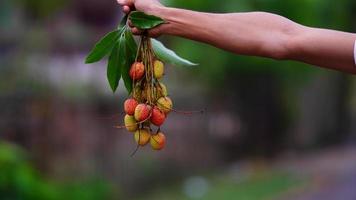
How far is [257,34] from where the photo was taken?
1.98 m

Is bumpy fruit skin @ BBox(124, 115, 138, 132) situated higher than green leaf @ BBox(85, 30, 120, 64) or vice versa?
green leaf @ BBox(85, 30, 120, 64)

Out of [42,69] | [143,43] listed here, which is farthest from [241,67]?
[143,43]

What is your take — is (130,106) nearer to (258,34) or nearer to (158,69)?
(158,69)

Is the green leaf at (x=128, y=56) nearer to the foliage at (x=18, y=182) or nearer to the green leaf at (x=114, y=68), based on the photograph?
the green leaf at (x=114, y=68)

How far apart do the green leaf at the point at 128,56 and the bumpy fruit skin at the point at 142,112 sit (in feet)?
0.31

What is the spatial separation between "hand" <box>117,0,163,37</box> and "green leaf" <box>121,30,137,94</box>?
52 millimetres

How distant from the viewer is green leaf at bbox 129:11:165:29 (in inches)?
78.3

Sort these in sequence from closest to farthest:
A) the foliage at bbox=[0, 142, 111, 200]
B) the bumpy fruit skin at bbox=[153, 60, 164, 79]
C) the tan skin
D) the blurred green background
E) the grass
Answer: the tan skin → the bumpy fruit skin at bbox=[153, 60, 164, 79] → the foliage at bbox=[0, 142, 111, 200] → the blurred green background → the grass

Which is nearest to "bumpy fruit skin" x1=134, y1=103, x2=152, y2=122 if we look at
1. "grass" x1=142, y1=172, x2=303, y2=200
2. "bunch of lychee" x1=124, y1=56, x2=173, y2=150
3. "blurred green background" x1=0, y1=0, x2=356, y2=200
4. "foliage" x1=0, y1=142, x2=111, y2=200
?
"bunch of lychee" x1=124, y1=56, x2=173, y2=150

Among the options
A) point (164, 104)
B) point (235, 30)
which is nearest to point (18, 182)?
point (164, 104)

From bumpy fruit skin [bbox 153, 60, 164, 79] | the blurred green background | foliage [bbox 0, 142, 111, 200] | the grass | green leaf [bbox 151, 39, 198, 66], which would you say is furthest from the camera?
the grass

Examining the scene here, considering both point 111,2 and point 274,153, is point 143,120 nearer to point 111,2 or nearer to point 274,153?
point 111,2

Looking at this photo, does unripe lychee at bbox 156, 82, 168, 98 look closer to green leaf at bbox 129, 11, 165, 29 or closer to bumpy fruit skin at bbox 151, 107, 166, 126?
bumpy fruit skin at bbox 151, 107, 166, 126

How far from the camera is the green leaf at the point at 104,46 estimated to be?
212 centimetres
